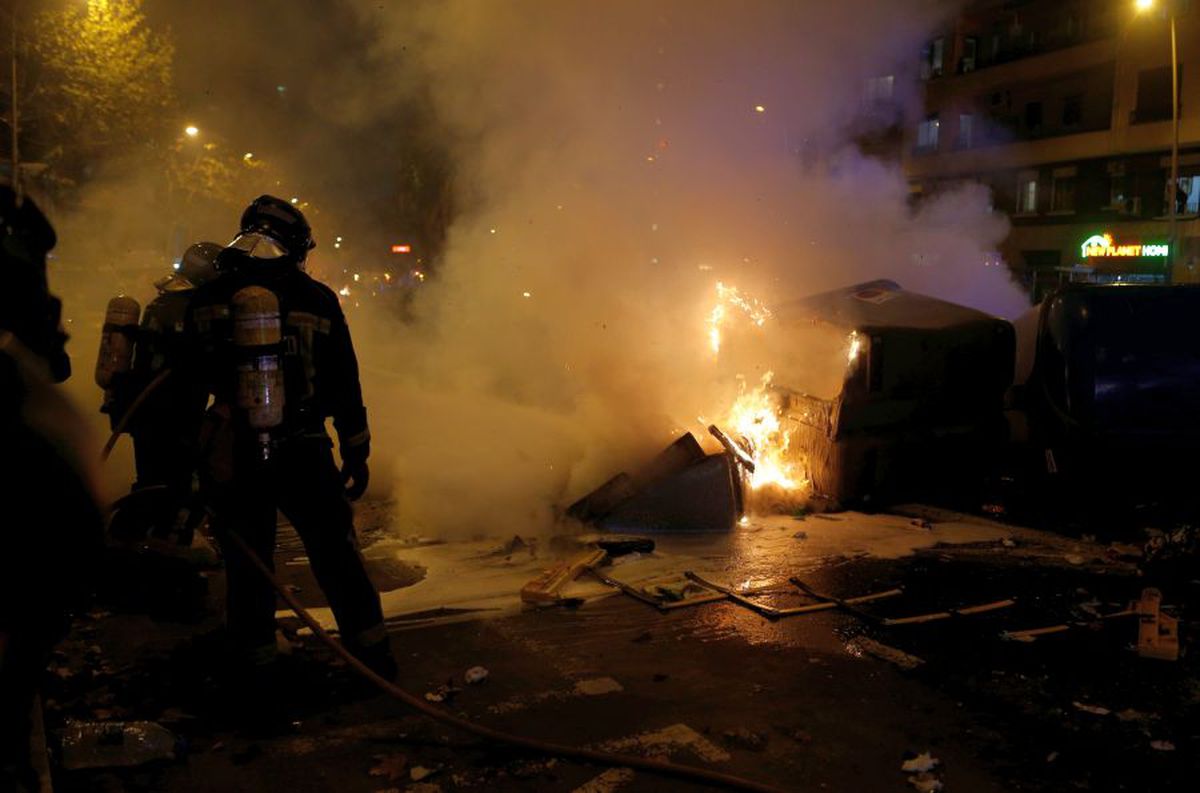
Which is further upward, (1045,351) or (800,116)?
(800,116)

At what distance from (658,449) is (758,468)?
971 mm

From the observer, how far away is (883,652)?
13.7 feet

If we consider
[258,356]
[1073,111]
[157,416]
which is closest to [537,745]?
[258,356]

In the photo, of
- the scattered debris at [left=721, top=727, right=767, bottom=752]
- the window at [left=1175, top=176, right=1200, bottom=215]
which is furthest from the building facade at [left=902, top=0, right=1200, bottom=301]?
the scattered debris at [left=721, top=727, right=767, bottom=752]

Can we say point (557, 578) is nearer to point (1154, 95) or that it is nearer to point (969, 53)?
point (1154, 95)

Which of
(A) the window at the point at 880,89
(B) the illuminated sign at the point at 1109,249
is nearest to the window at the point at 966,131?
(B) the illuminated sign at the point at 1109,249

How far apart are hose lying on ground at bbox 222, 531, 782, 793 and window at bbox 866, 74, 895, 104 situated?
8042 mm

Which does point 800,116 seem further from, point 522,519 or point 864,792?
point 864,792

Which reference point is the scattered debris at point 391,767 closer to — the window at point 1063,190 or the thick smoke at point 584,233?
the thick smoke at point 584,233

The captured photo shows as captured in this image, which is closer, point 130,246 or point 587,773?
point 587,773

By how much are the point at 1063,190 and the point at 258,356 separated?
29.7m

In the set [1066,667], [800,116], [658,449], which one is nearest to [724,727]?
[1066,667]

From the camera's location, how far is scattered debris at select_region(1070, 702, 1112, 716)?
3553 millimetres

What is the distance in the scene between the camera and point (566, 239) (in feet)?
26.8
